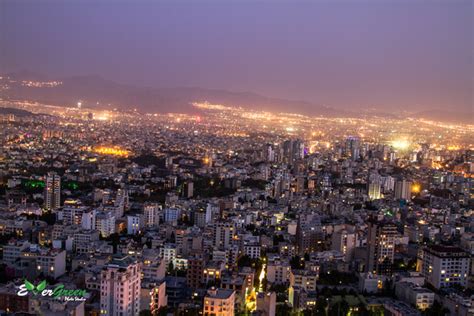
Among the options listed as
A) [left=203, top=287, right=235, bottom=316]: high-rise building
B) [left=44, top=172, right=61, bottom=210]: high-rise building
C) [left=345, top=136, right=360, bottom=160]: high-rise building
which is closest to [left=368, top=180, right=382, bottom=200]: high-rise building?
[left=345, top=136, right=360, bottom=160]: high-rise building

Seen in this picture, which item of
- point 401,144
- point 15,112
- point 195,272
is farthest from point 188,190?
point 401,144

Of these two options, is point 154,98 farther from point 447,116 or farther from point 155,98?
point 447,116

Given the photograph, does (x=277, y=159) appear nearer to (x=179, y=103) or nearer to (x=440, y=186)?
(x=440, y=186)

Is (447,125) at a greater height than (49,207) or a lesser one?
greater

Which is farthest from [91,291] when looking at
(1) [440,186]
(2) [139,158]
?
(2) [139,158]

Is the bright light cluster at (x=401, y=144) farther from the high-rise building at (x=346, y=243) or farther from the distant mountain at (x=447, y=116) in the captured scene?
the high-rise building at (x=346, y=243)

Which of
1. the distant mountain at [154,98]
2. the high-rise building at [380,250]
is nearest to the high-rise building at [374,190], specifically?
the high-rise building at [380,250]

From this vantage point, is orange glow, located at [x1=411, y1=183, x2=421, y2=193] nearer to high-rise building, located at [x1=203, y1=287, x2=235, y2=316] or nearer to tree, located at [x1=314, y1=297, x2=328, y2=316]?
tree, located at [x1=314, y1=297, x2=328, y2=316]
